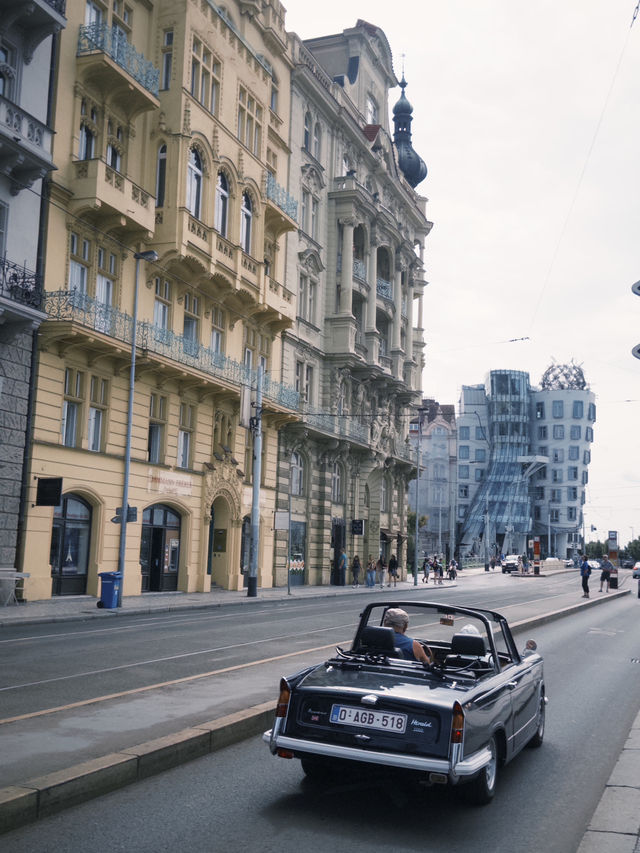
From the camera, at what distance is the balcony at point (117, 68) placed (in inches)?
1036

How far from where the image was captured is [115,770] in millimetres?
6133

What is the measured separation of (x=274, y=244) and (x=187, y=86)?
32.2ft

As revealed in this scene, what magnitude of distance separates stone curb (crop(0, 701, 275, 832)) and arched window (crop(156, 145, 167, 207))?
25214 mm

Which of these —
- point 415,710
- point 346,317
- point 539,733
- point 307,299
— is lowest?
point 539,733

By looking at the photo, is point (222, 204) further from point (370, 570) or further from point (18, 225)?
point (370, 570)

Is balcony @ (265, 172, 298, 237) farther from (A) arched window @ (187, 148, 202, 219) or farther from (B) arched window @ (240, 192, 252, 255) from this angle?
(A) arched window @ (187, 148, 202, 219)

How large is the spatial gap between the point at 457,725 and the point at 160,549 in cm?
2630

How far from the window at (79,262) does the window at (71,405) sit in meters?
2.53

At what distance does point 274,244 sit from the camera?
3991 centimetres

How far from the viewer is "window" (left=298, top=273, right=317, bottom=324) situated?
4425cm

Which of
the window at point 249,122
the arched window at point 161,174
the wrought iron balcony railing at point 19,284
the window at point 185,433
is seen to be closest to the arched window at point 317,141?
the window at point 249,122

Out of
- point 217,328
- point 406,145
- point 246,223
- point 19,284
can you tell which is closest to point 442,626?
point 19,284

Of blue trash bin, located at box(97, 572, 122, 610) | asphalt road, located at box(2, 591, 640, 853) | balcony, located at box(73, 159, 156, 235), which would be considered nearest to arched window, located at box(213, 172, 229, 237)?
balcony, located at box(73, 159, 156, 235)

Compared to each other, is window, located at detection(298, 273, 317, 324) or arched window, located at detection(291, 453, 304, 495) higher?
window, located at detection(298, 273, 317, 324)
